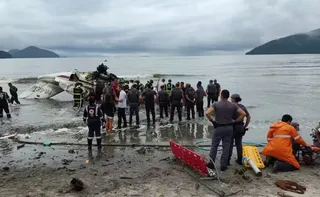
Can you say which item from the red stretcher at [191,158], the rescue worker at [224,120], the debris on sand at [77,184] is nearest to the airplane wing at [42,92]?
the red stretcher at [191,158]

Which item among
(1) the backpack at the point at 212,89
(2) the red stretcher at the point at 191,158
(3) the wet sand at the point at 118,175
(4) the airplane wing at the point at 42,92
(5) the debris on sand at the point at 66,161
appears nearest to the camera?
(3) the wet sand at the point at 118,175

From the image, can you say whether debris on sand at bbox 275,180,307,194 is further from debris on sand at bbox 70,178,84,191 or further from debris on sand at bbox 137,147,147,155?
debris on sand at bbox 70,178,84,191

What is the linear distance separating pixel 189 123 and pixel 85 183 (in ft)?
24.2

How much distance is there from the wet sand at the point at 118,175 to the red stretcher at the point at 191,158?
0.16 m

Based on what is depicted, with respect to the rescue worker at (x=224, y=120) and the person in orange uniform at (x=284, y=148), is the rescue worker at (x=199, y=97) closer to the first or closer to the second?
the rescue worker at (x=224, y=120)

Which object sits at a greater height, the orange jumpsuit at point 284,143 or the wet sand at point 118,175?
the orange jumpsuit at point 284,143

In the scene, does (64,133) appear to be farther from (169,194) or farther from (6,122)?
(169,194)

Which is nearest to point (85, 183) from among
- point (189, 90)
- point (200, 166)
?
point (200, 166)

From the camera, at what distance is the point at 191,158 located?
25.6ft

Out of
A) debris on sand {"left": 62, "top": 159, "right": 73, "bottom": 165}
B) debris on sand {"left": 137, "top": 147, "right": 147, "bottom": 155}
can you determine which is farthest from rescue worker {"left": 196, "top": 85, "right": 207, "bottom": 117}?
debris on sand {"left": 62, "top": 159, "right": 73, "bottom": 165}

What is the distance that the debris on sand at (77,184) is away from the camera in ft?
22.1

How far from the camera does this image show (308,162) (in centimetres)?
821

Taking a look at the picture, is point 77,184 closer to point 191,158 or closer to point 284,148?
point 191,158

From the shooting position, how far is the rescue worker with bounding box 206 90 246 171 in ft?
25.3
